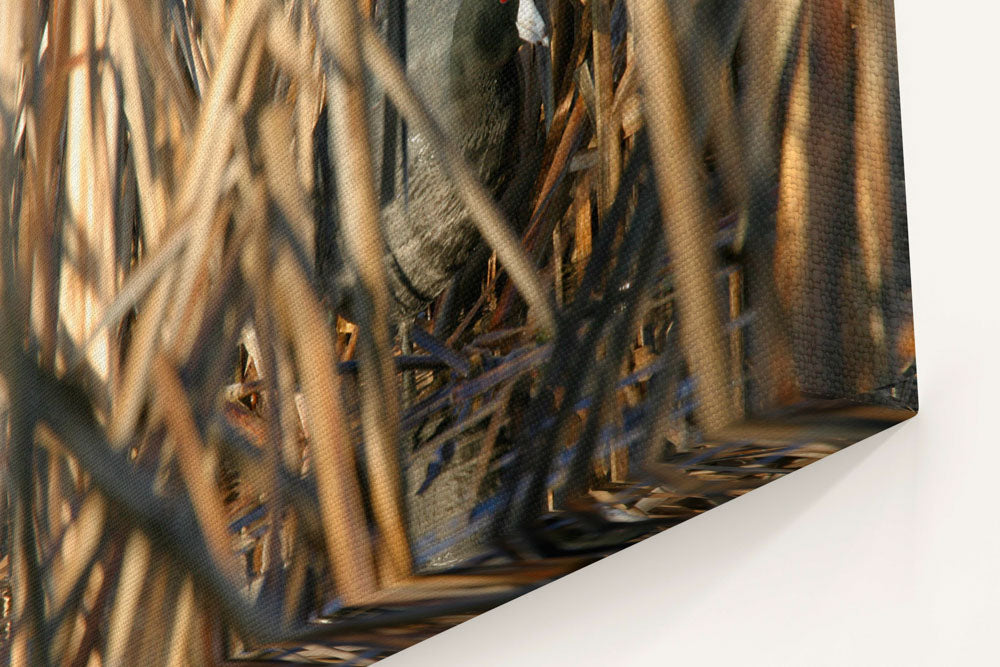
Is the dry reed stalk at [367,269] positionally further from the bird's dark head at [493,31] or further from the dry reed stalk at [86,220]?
the dry reed stalk at [86,220]

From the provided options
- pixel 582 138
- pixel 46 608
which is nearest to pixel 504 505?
pixel 582 138

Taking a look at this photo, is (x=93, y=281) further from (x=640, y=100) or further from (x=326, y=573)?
(x=640, y=100)

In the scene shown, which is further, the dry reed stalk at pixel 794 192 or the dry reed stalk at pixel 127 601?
the dry reed stalk at pixel 127 601

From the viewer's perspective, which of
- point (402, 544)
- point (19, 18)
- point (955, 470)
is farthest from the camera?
point (19, 18)

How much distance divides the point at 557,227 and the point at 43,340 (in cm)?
49

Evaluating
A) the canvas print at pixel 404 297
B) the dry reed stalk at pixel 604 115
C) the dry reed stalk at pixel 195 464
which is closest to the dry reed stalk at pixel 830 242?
the canvas print at pixel 404 297

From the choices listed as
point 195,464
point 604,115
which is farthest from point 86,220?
point 604,115

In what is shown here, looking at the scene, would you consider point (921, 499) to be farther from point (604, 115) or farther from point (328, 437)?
point (328, 437)

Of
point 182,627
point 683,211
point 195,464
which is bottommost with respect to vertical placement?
point 182,627

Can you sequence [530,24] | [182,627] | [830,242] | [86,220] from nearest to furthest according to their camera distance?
1. [830,242]
2. [530,24]
3. [182,627]
4. [86,220]

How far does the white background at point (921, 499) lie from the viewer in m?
0.49

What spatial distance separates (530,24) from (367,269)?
0.59 ft

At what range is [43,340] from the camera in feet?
2.85

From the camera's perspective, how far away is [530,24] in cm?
62
